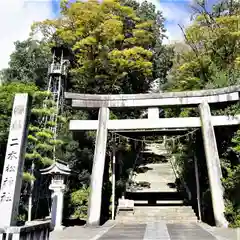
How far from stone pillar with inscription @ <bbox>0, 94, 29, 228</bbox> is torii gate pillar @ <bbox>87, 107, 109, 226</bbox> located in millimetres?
6100

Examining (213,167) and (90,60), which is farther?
(90,60)

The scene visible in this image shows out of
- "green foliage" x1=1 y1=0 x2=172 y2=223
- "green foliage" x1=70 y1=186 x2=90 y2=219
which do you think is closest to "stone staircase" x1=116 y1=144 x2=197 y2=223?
"green foliage" x1=1 y1=0 x2=172 y2=223

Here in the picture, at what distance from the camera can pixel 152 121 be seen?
13.2 m

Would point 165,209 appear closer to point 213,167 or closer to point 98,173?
point 213,167

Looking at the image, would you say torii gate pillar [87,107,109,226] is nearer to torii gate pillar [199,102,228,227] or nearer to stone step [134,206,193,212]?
stone step [134,206,193,212]

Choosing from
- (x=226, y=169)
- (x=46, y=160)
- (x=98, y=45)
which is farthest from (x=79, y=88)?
(x=226, y=169)

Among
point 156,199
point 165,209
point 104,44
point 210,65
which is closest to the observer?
point 165,209

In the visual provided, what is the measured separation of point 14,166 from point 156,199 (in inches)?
489

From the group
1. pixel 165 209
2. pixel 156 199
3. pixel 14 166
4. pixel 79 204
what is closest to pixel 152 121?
pixel 165 209

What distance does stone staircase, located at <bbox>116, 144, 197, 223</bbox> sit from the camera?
13.9 meters

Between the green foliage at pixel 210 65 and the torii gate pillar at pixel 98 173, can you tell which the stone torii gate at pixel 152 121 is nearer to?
the torii gate pillar at pixel 98 173

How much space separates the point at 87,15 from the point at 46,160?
13.5m

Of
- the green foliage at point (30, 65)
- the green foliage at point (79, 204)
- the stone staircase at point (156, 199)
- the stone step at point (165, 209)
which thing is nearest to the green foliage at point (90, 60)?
the green foliage at point (30, 65)

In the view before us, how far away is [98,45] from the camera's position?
23000 millimetres
